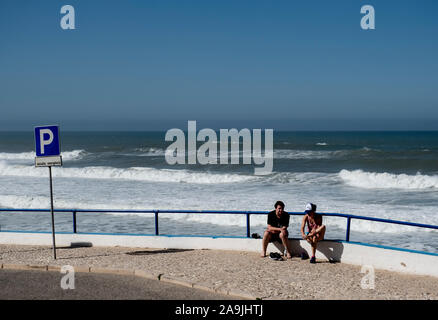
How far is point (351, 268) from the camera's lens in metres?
8.89

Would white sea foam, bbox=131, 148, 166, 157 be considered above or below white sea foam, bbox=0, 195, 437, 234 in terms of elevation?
below

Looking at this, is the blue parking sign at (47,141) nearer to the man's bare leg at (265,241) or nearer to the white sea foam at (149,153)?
the man's bare leg at (265,241)

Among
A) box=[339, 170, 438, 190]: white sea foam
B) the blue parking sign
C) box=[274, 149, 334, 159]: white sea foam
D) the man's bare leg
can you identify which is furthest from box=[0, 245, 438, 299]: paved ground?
box=[274, 149, 334, 159]: white sea foam

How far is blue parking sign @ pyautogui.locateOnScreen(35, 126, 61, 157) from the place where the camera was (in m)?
9.78

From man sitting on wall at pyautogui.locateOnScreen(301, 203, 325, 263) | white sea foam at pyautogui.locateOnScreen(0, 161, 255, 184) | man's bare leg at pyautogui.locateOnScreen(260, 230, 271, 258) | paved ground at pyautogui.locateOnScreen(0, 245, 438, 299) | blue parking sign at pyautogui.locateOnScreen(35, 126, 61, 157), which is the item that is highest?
blue parking sign at pyautogui.locateOnScreen(35, 126, 61, 157)

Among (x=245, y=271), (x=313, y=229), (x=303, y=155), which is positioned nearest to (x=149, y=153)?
(x=303, y=155)

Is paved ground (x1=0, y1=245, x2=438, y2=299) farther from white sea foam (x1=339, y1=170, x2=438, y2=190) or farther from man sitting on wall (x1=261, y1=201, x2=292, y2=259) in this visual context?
white sea foam (x1=339, y1=170, x2=438, y2=190)

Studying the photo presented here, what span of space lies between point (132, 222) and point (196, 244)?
6040 millimetres

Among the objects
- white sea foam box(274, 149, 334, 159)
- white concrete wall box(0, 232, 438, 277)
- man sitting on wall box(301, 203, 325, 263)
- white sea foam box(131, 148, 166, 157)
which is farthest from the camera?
white sea foam box(131, 148, 166, 157)

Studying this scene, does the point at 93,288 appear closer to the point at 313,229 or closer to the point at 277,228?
the point at 277,228

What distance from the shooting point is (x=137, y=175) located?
3512 cm

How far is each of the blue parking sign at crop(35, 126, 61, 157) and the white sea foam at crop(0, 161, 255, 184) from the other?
21.2 metres
